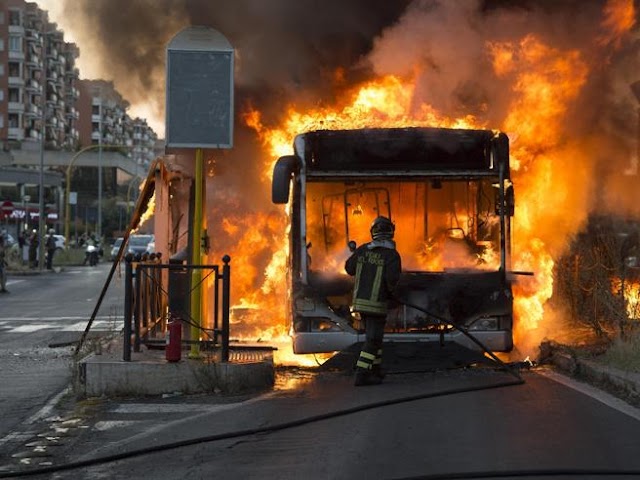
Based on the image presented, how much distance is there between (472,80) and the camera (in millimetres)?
13422

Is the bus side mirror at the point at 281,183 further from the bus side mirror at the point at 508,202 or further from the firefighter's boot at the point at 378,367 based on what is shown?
the bus side mirror at the point at 508,202

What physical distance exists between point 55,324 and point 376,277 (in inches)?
370

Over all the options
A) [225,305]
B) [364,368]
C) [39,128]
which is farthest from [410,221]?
[39,128]

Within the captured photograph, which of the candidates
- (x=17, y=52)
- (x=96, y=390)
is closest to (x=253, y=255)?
(x=96, y=390)

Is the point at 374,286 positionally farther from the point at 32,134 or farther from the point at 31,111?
the point at 32,134

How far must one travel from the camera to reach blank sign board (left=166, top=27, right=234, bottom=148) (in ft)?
30.0

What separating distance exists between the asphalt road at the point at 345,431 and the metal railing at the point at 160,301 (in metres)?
0.77

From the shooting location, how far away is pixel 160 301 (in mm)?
11961

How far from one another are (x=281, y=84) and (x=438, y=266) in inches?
226

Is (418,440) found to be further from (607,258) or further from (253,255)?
(253,255)

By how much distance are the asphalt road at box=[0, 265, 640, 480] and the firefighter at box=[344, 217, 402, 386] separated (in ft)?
0.85

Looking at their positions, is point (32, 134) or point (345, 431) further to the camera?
point (32, 134)

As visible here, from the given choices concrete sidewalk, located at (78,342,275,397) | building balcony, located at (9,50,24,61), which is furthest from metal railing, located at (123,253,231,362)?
building balcony, located at (9,50,24,61)

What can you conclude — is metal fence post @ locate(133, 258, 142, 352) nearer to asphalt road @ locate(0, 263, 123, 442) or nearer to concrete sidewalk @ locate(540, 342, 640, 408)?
asphalt road @ locate(0, 263, 123, 442)
